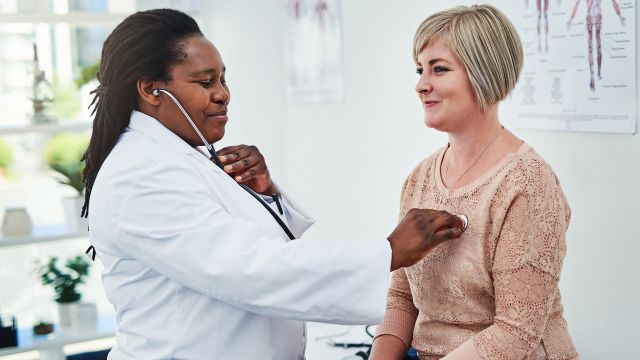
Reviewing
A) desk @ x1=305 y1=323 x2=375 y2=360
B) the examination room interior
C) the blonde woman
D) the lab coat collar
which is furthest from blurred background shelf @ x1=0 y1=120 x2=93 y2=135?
the blonde woman

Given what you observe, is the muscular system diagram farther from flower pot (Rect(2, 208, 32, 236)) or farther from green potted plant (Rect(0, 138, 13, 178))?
green potted plant (Rect(0, 138, 13, 178))

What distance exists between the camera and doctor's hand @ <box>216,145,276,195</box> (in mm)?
1606

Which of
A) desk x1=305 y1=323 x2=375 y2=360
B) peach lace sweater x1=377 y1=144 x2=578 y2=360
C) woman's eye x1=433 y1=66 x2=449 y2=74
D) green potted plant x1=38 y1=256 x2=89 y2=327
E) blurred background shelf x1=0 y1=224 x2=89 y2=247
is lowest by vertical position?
green potted plant x1=38 y1=256 x2=89 y2=327

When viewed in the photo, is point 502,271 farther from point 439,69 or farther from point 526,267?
point 439,69

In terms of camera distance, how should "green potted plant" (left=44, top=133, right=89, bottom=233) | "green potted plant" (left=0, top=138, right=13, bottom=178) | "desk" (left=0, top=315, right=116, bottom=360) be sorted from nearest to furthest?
"desk" (left=0, top=315, right=116, bottom=360)
"green potted plant" (left=44, top=133, right=89, bottom=233)
"green potted plant" (left=0, top=138, right=13, bottom=178)

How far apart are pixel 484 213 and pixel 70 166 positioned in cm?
236

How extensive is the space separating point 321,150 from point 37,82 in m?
1.29

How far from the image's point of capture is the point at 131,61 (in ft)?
4.71

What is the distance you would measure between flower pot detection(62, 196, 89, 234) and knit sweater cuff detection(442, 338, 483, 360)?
233 centimetres

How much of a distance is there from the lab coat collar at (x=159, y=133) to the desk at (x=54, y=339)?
2.14 metres

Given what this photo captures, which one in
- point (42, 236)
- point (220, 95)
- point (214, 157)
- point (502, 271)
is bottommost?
point (42, 236)

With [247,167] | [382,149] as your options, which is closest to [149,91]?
[247,167]

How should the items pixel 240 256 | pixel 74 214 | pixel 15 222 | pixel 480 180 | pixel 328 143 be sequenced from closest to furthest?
pixel 240 256 → pixel 480 180 → pixel 328 143 → pixel 15 222 → pixel 74 214

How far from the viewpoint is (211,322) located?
1.37 meters
